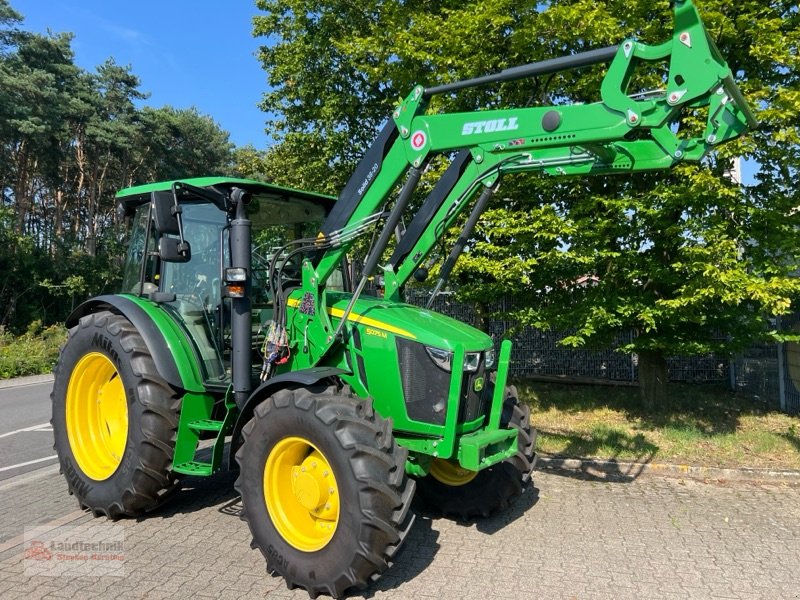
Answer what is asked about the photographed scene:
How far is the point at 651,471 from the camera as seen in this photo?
243 inches

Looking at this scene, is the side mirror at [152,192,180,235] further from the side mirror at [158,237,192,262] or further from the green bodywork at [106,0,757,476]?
the green bodywork at [106,0,757,476]

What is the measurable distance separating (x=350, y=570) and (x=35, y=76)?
92.0 feet

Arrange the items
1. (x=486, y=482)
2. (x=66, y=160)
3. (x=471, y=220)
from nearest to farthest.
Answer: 1. (x=471, y=220)
2. (x=486, y=482)
3. (x=66, y=160)

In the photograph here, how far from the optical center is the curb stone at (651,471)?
19.4ft

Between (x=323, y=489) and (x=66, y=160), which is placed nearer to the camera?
(x=323, y=489)

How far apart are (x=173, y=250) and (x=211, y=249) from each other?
1.96ft

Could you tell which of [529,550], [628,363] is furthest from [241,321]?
[628,363]

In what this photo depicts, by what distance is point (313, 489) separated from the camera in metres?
3.67

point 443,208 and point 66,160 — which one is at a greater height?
point 66,160

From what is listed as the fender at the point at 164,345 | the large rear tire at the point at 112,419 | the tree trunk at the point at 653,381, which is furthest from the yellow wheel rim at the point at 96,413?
the tree trunk at the point at 653,381

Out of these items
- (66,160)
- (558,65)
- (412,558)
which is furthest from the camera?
(66,160)

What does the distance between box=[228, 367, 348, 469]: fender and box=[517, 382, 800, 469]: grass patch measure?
3.81 metres

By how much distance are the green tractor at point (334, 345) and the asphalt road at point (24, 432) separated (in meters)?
2.43

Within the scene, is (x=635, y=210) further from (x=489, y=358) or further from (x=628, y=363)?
(x=628, y=363)
